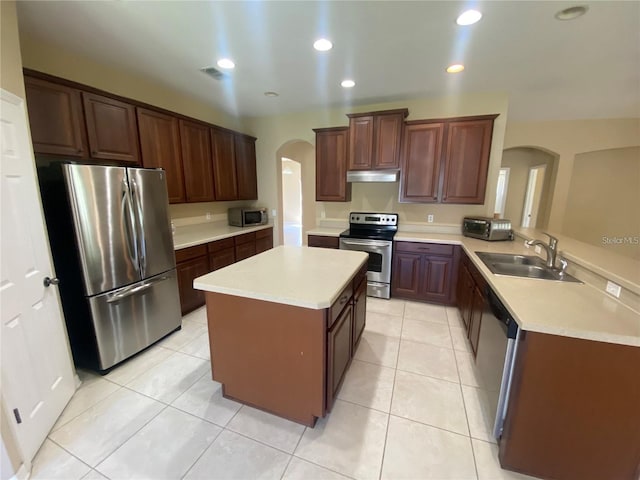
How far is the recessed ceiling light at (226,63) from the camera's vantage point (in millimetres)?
2521

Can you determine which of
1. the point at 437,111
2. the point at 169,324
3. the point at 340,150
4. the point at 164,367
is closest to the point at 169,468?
the point at 164,367

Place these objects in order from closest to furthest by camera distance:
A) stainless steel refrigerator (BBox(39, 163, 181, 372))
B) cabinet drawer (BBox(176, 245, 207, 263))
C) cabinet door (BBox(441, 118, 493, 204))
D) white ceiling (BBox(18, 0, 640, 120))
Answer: white ceiling (BBox(18, 0, 640, 120)) < stainless steel refrigerator (BBox(39, 163, 181, 372)) < cabinet drawer (BBox(176, 245, 207, 263)) < cabinet door (BBox(441, 118, 493, 204))

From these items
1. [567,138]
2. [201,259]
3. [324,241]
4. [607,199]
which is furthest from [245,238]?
[607,199]

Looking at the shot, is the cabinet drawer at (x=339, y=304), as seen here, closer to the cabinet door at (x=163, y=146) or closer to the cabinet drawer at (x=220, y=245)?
the cabinet drawer at (x=220, y=245)

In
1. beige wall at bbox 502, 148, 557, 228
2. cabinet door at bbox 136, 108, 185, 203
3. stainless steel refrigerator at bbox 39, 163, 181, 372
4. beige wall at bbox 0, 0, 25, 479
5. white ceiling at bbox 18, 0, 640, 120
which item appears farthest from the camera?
beige wall at bbox 502, 148, 557, 228

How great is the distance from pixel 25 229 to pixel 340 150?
324 centimetres

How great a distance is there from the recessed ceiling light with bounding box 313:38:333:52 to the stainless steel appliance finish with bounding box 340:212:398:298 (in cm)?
211

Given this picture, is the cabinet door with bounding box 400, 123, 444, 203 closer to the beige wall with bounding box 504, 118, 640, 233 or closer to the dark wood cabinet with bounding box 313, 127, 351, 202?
the dark wood cabinet with bounding box 313, 127, 351, 202

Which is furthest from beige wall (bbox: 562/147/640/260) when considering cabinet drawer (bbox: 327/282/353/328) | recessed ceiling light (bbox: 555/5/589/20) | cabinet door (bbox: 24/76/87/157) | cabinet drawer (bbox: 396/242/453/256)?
cabinet door (bbox: 24/76/87/157)

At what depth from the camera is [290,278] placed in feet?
5.72

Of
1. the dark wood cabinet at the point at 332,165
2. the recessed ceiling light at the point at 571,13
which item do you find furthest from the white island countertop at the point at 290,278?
the recessed ceiling light at the point at 571,13

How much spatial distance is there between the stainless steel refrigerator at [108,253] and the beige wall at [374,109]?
2299 millimetres

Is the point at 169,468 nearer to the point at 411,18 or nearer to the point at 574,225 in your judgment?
the point at 411,18

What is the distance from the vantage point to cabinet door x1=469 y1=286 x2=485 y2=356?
2.13m
